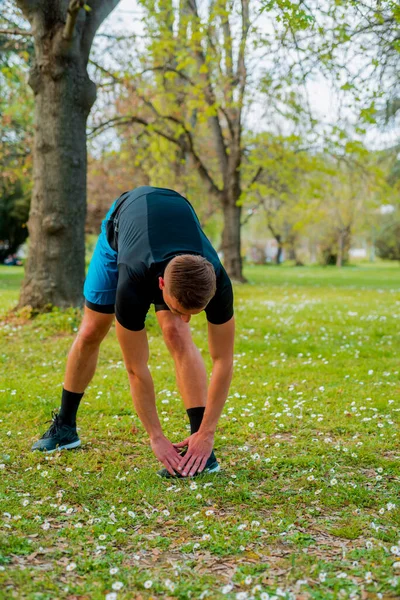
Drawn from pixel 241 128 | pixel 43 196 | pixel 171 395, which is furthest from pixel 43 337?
pixel 241 128

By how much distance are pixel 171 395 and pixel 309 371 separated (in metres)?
1.92

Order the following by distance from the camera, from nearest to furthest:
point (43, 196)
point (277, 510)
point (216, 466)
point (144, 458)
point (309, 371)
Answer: point (277, 510) < point (216, 466) < point (144, 458) < point (309, 371) < point (43, 196)

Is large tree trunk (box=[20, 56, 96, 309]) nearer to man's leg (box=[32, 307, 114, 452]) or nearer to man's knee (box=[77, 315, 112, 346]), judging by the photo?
man's leg (box=[32, 307, 114, 452])

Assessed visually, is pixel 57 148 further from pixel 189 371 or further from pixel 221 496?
pixel 221 496

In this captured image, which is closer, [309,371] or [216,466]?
[216,466]

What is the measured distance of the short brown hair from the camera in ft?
9.52

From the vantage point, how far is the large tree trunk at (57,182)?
923 cm

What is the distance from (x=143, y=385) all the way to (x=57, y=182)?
6446mm

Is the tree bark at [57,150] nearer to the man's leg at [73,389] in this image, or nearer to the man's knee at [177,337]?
the man's leg at [73,389]

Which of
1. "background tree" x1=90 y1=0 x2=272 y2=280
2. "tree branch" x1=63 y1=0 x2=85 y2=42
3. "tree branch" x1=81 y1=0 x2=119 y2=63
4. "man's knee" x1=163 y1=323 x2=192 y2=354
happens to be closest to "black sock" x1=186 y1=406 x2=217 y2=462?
"man's knee" x1=163 y1=323 x2=192 y2=354

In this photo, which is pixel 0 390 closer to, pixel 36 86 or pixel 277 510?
pixel 277 510

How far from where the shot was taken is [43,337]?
27.9 feet

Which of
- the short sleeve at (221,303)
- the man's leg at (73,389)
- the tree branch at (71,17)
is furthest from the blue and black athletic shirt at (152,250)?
the tree branch at (71,17)

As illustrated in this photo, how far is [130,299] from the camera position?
3.17 metres
